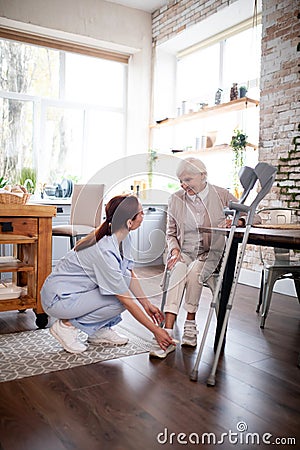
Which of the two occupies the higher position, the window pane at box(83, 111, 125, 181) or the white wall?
the white wall

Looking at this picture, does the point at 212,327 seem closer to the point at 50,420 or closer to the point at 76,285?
the point at 76,285

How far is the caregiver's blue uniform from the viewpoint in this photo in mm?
2277

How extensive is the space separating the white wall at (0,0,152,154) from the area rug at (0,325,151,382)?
13.7ft

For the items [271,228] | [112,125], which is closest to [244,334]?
[271,228]

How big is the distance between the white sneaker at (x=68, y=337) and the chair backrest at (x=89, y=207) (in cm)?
241

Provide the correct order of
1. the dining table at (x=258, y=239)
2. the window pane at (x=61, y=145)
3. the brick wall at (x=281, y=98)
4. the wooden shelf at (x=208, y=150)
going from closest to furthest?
the dining table at (x=258, y=239) < the brick wall at (x=281, y=98) < the wooden shelf at (x=208, y=150) < the window pane at (x=61, y=145)

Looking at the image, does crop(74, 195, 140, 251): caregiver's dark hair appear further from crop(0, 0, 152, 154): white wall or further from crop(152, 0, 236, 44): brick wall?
crop(0, 0, 152, 154): white wall

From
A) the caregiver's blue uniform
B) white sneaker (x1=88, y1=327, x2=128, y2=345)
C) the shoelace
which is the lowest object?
white sneaker (x1=88, y1=327, x2=128, y2=345)

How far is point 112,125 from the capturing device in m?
6.41

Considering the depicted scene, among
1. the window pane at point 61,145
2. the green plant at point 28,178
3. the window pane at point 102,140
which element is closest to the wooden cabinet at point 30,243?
the green plant at point 28,178

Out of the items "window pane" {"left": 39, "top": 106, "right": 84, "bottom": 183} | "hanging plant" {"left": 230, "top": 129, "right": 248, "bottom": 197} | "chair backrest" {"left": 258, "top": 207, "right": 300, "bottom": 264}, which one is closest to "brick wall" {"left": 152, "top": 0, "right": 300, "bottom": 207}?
"chair backrest" {"left": 258, "top": 207, "right": 300, "bottom": 264}

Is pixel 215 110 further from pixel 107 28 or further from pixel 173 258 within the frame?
pixel 173 258

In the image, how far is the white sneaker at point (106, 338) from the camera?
2.50 meters

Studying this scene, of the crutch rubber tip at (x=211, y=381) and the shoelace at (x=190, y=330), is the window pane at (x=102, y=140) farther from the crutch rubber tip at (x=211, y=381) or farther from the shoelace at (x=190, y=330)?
the crutch rubber tip at (x=211, y=381)
